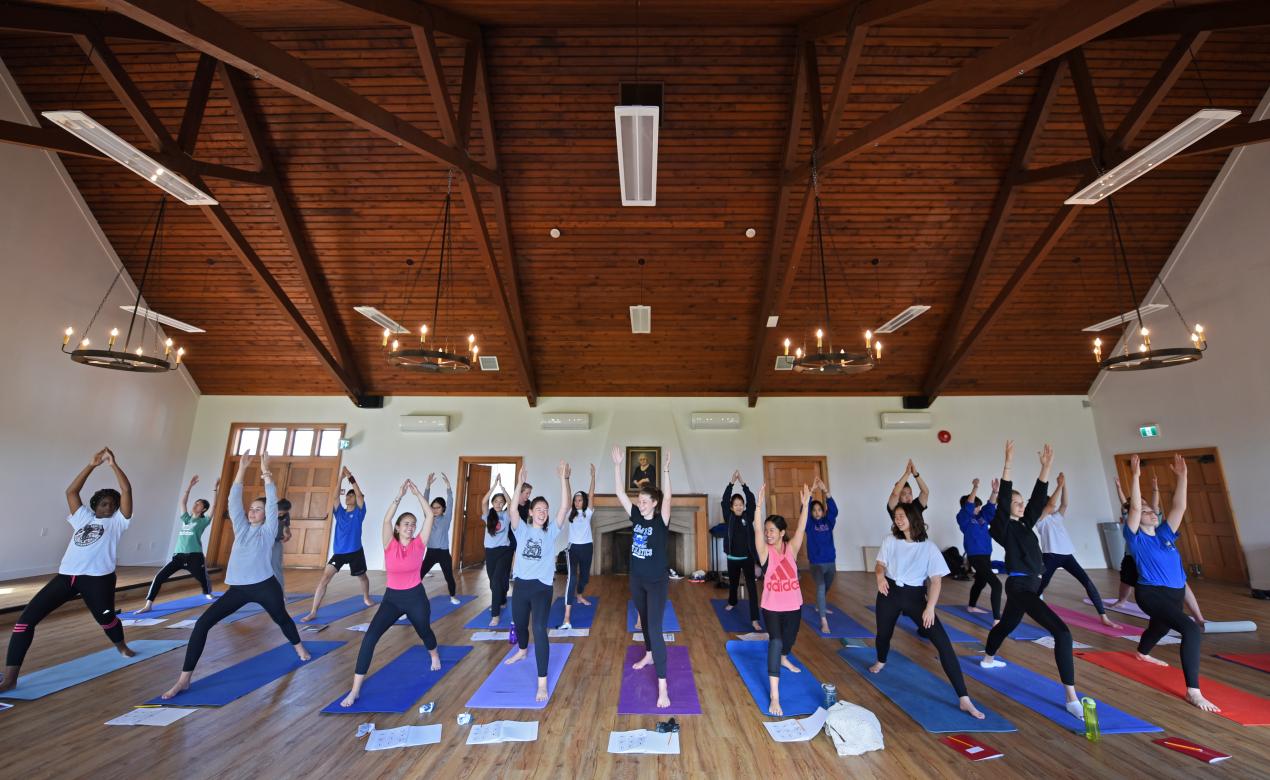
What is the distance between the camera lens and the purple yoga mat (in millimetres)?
3479

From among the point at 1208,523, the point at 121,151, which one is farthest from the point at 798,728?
the point at 1208,523

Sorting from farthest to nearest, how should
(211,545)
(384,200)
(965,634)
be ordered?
(211,545)
(384,200)
(965,634)

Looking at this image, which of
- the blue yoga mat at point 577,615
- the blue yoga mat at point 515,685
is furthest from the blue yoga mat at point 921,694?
the blue yoga mat at point 577,615

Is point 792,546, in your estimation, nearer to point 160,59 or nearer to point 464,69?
point 464,69

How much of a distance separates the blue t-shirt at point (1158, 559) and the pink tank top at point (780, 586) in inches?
100

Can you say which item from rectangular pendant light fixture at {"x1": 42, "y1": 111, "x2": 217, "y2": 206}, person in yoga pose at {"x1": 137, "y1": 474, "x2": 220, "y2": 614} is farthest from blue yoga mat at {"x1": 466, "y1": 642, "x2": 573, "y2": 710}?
rectangular pendant light fixture at {"x1": 42, "y1": 111, "x2": 217, "y2": 206}

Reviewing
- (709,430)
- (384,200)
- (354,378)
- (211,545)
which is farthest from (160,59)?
(709,430)

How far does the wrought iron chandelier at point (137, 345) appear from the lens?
484 cm

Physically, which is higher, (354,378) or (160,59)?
(160,59)

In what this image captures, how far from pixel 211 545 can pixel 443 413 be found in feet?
16.3

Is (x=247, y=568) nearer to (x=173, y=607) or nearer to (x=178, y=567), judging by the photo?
(x=178, y=567)

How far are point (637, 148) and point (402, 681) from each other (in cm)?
498

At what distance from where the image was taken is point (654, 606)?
3.61 m

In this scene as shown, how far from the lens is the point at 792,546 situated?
3.68 m
